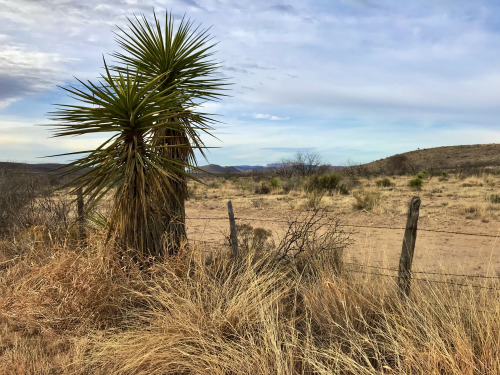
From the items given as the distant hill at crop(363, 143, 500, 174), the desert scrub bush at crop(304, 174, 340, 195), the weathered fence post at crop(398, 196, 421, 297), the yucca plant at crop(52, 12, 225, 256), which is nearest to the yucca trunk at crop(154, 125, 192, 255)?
the yucca plant at crop(52, 12, 225, 256)

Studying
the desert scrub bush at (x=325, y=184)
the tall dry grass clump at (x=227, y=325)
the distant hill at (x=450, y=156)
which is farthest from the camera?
the distant hill at (x=450, y=156)

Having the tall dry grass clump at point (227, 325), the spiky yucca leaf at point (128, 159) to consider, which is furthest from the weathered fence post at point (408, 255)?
the spiky yucca leaf at point (128, 159)

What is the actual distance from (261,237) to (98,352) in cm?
429

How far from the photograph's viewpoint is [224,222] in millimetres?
13477

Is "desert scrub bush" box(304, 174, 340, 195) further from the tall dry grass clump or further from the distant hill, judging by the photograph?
the distant hill

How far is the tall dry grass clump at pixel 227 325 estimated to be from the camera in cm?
315

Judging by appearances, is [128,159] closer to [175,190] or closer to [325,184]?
[175,190]

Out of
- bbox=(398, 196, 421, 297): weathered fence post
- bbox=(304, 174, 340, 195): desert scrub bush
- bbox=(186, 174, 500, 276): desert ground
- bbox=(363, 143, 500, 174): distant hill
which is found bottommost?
bbox=(186, 174, 500, 276): desert ground

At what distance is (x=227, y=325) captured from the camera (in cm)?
382

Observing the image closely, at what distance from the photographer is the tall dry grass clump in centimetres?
315

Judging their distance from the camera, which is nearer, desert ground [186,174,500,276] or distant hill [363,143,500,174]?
desert ground [186,174,500,276]

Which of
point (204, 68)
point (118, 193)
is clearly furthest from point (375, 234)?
point (118, 193)

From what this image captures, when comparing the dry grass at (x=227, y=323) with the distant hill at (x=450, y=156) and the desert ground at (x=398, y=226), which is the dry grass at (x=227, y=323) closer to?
the desert ground at (x=398, y=226)

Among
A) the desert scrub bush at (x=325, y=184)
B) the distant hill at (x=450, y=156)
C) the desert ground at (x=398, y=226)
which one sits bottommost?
the desert ground at (x=398, y=226)
